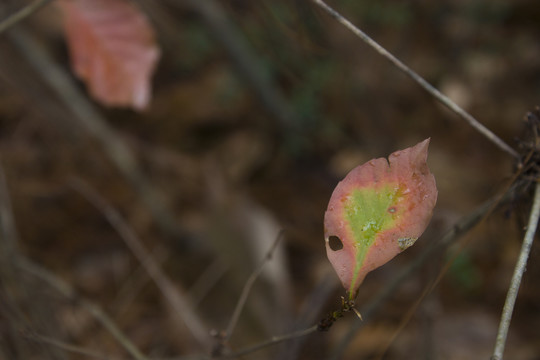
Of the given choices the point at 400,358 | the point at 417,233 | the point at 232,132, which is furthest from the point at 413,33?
the point at 417,233

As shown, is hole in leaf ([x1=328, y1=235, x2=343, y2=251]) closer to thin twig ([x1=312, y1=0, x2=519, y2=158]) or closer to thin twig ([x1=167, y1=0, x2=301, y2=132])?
thin twig ([x1=312, y1=0, x2=519, y2=158])

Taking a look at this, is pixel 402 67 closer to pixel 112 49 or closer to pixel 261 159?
pixel 112 49

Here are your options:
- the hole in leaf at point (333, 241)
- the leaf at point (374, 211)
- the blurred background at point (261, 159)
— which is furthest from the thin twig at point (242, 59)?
the leaf at point (374, 211)

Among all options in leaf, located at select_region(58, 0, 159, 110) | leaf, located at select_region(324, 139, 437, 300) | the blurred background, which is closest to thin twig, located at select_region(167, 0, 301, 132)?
the blurred background

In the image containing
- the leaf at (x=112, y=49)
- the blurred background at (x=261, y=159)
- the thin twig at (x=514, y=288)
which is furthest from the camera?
the blurred background at (x=261, y=159)

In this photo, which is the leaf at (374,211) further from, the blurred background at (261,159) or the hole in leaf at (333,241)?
the blurred background at (261,159)
